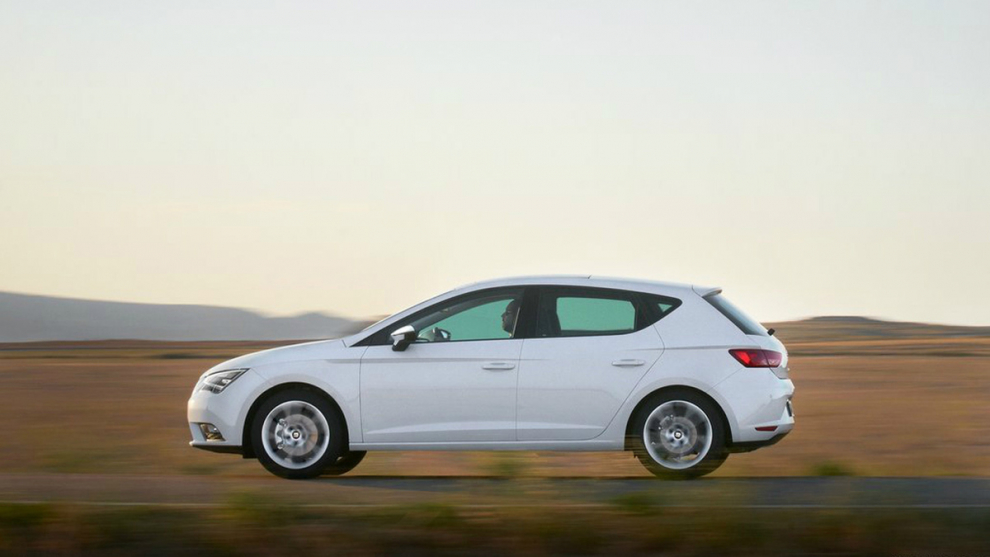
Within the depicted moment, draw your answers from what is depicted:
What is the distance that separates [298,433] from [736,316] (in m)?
3.45

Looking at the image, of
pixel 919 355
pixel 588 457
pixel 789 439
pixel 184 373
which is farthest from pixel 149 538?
pixel 919 355

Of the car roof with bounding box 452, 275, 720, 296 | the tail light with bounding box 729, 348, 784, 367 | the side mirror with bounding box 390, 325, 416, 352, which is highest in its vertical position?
the car roof with bounding box 452, 275, 720, 296

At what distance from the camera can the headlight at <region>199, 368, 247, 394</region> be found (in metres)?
10.7

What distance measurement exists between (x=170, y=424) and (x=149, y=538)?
13.9 metres

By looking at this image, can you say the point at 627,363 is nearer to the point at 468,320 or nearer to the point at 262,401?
the point at 468,320

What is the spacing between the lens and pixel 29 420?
2283cm

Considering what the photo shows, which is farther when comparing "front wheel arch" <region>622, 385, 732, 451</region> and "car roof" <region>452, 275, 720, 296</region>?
"car roof" <region>452, 275, 720, 296</region>

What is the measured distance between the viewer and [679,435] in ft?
33.8

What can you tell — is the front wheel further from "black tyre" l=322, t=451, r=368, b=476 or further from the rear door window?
"black tyre" l=322, t=451, r=368, b=476

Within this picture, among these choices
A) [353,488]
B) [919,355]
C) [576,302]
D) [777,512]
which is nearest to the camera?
[777,512]

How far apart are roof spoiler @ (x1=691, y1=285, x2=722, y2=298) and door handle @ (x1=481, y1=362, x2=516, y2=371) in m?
1.54

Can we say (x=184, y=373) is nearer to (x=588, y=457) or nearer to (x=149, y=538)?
(x=588, y=457)

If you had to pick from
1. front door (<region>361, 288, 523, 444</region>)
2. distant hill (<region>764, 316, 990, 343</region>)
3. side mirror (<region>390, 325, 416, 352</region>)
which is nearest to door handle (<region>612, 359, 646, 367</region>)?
front door (<region>361, 288, 523, 444</region>)

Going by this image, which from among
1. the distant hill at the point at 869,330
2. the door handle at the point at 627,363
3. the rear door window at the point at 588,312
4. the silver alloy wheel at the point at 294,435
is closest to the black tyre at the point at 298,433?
the silver alloy wheel at the point at 294,435
